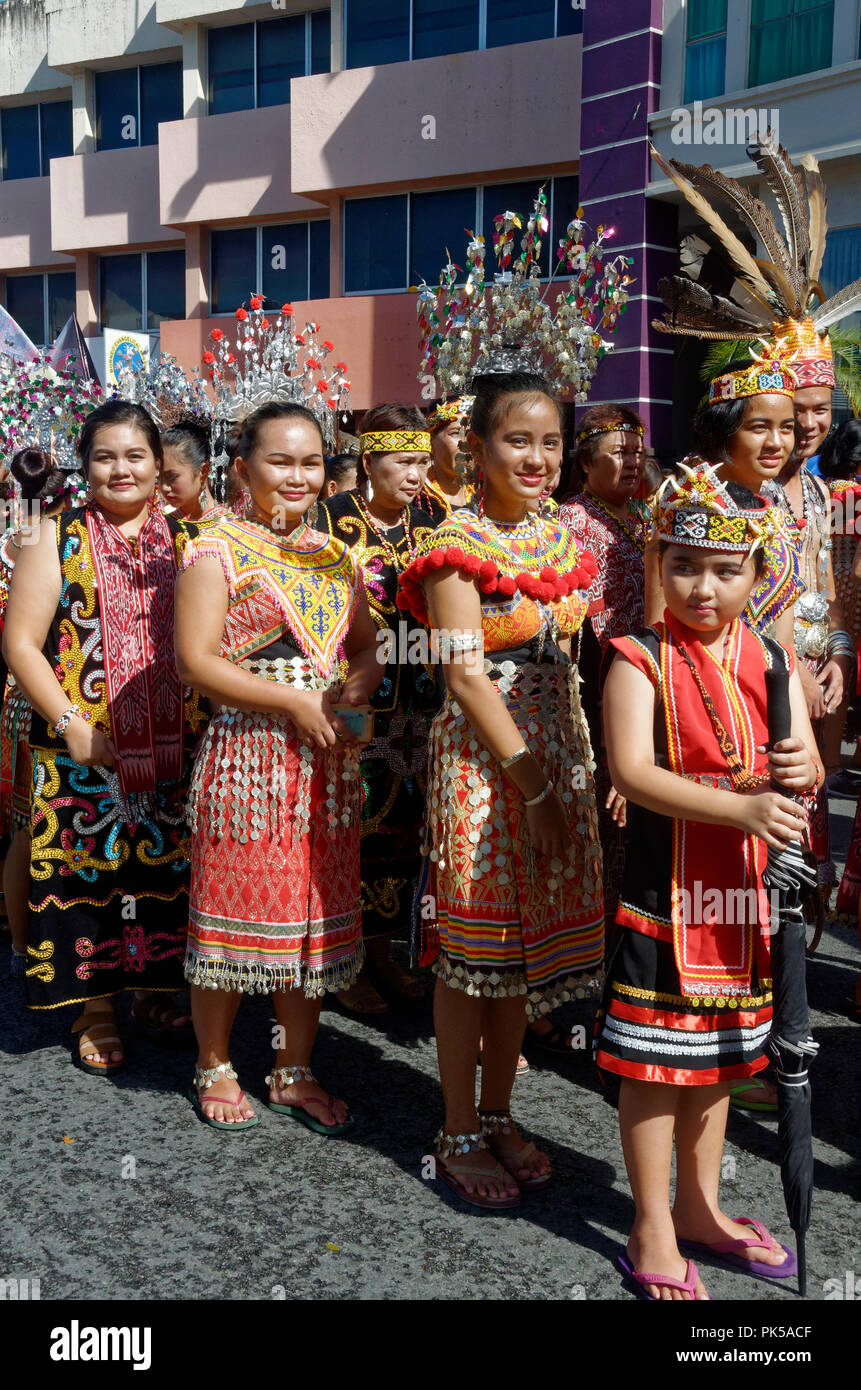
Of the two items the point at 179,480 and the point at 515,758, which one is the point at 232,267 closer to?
the point at 179,480

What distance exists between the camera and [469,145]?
52.6ft

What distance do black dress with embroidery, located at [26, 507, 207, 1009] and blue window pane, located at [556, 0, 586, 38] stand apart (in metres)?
14.4

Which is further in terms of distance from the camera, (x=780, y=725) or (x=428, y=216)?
(x=428, y=216)

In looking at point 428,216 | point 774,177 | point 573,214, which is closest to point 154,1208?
point 774,177

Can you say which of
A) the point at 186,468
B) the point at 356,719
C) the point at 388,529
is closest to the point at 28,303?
the point at 186,468

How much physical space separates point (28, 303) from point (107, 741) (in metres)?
20.8

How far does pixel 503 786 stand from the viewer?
9.84ft

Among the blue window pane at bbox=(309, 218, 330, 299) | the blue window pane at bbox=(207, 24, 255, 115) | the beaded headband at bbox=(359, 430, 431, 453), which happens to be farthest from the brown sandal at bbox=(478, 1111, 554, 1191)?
the blue window pane at bbox=(207, 24, 255, 115)

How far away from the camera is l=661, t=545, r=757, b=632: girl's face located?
2510mm

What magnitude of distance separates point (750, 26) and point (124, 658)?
1161 centimetres

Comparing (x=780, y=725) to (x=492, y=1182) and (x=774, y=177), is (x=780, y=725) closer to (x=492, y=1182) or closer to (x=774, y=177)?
(x=492, y=1182)

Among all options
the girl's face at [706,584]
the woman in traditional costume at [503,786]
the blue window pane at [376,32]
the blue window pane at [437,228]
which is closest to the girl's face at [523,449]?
the woman in traditional costume at [503,786]

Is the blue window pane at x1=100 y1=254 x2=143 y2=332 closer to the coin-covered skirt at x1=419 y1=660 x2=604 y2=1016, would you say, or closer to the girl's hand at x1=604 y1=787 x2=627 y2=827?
the girl's hand at x1=604 y1=787 x2=627 y2=827

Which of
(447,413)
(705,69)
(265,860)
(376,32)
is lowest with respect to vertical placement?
(265,860)
